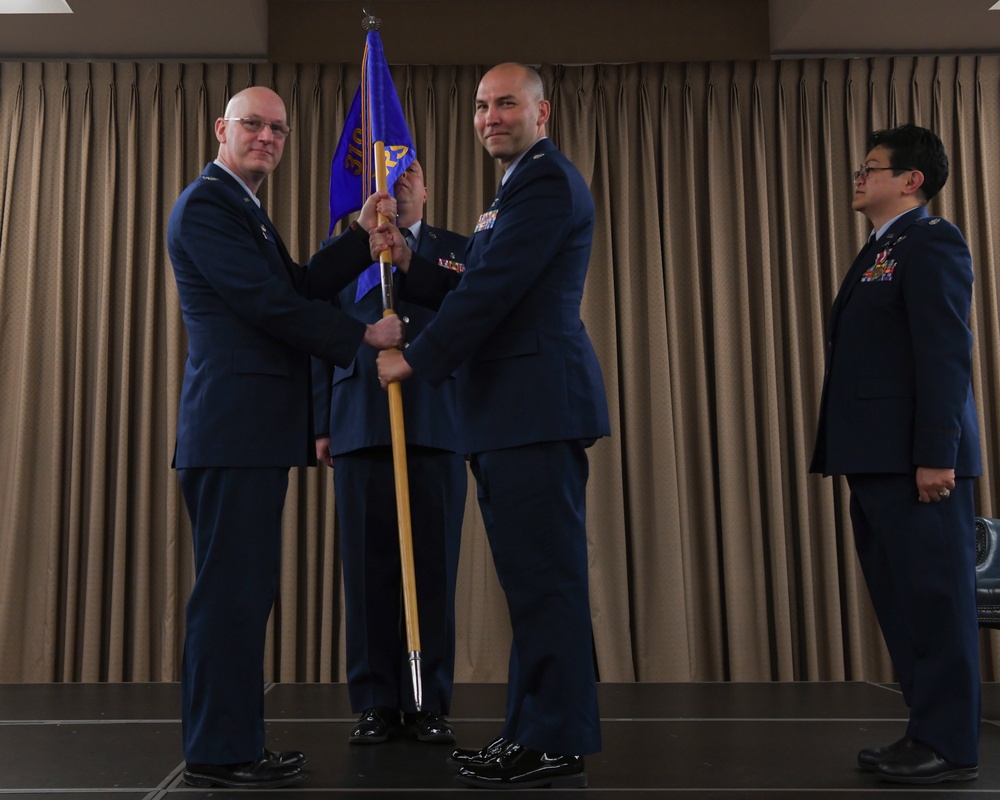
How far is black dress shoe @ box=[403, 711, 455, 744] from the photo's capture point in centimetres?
250

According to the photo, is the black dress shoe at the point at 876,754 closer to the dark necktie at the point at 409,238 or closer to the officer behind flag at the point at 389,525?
the officer behind flag at the point at 389,525

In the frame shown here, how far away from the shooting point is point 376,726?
2.54 m

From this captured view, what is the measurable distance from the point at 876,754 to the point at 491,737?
0.92 m

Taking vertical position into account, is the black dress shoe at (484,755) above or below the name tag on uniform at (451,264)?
below

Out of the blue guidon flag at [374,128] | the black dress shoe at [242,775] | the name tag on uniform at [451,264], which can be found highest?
the blue guidon flag at [374,128]

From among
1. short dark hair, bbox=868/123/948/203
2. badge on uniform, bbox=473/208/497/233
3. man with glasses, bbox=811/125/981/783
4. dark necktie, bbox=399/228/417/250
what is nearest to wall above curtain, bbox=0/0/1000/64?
dark necktie, bbox=399/228/417/250

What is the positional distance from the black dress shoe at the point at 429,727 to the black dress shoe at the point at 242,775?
0.47m

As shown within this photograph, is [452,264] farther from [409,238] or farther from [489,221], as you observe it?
[489,221]

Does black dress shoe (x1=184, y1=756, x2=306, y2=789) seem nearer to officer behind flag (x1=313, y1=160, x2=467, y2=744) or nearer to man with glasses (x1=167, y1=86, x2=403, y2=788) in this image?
man with glasses (x1=167, y1=86, x2=403, y2=788)

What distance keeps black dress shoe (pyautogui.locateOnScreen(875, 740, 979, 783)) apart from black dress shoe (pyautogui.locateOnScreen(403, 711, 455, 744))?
3.24 feet

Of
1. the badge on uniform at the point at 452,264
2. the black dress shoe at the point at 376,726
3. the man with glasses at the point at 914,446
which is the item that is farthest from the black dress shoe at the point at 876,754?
the badge on uniform at the point at 452,264

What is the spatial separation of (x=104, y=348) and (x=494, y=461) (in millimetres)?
2937

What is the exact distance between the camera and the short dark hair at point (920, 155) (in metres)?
2.40

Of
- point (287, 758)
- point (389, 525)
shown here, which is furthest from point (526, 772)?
point (389, 525)
